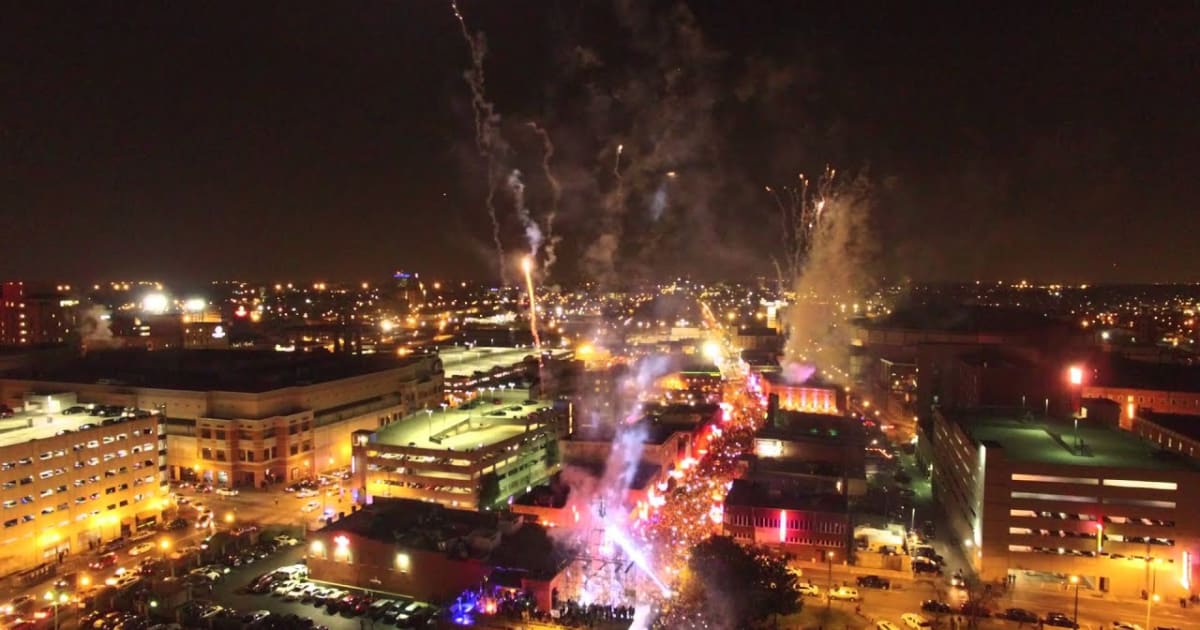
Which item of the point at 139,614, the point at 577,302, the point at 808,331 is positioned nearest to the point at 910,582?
the point at 139,614

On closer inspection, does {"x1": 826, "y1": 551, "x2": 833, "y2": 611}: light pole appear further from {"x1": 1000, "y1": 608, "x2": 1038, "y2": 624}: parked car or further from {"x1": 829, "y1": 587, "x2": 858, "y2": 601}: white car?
{"x1": 1000, "y1": 608, "x2": 1038, "y2": 624}: parked car

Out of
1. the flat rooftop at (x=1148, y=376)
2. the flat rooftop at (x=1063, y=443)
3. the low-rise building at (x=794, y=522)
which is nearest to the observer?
the flat rooftop at (x=1063, y=443)

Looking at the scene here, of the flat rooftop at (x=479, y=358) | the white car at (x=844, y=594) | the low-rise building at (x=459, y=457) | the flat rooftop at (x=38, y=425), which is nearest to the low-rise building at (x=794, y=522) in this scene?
the white car at (x=844, y=594)

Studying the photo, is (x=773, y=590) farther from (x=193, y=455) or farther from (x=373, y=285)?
(x=373, y=285)

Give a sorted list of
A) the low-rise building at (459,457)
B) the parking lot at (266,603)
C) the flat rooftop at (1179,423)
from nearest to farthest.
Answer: the parking lot at (266,603), the low-rise building at (459,457), the flat rooftop at (1179,423)

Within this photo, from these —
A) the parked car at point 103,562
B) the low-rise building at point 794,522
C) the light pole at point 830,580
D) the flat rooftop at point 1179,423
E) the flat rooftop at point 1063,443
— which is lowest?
the light pole at point 830,580

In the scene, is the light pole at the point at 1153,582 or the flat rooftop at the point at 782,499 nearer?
the light pole at the point at 1153,582

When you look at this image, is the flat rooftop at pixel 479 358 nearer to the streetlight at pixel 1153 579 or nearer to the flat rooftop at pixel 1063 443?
the flat rooftop at pixel 1063 443
